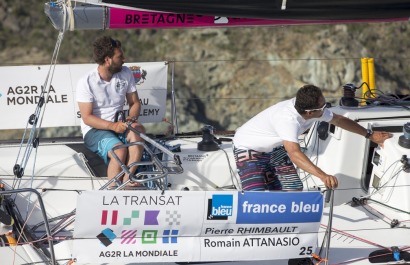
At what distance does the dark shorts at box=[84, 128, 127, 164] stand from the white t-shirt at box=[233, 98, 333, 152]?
0.95 meters

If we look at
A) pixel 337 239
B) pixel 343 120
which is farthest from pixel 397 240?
pixel 343 120

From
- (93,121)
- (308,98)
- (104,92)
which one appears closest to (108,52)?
(104,92)

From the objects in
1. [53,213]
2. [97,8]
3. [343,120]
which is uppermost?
[97,8]

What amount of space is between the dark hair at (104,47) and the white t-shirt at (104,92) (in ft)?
0.63

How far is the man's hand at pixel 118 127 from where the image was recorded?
5920 mm

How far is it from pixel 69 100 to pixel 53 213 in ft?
3.86

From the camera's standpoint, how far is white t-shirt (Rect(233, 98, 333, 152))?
5.32m

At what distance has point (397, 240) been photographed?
18.5ft

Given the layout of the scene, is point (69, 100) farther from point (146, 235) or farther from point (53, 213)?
point (146, 235)

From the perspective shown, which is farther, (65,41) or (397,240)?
(65,41)

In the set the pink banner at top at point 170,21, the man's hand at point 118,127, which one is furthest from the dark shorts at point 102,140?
the pink banner at top at point 170,21

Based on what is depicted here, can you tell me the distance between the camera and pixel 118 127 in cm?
595

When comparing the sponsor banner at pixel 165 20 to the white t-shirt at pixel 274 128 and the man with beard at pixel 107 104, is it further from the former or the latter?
the white t-shirt at pixel 274 128

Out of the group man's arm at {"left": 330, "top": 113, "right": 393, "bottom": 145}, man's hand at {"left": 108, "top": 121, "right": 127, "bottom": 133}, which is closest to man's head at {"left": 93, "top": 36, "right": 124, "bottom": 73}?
man's hand at {"left": 108, "top": 121, "right": 127, "bottom": 133}
